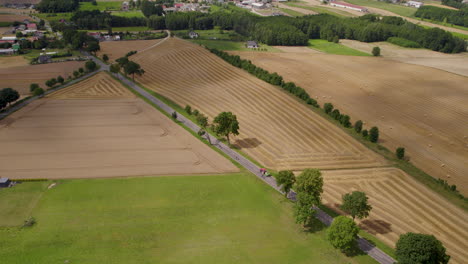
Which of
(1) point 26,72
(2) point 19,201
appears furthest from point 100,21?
(2) point 19,201

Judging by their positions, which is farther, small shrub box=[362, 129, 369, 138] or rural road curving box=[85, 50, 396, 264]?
small shrub box=[362, 129, 369, 138]

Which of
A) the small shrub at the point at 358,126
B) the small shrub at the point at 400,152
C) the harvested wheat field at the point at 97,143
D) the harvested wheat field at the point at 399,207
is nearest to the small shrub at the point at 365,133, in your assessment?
the small shrub at the point at 358,126

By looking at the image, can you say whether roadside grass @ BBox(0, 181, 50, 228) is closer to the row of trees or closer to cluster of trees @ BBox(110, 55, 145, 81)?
the row of trees

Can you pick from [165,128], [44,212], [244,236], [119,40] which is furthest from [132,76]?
[244,236]

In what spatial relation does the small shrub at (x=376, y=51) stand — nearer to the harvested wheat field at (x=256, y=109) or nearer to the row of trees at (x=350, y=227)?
the harvested wheat field at (x=256, y=109)

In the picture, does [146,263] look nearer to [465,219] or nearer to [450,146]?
[465,219]

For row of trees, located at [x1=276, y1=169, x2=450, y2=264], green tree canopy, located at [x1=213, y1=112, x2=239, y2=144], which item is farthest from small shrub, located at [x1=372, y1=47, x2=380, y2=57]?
row of trees, located at [x1=276, y1=169, x2=450, y2=264]
